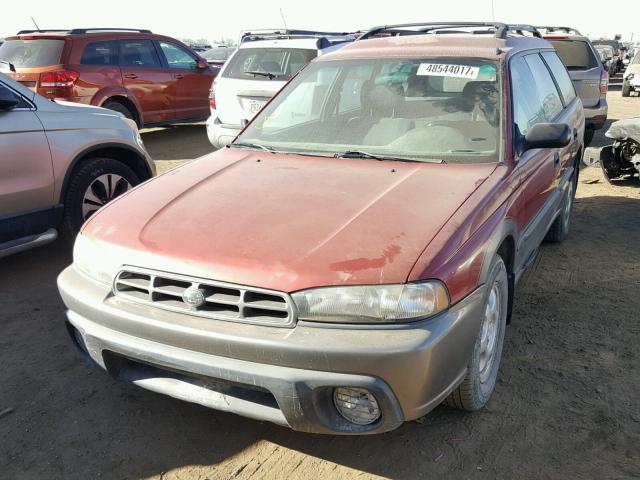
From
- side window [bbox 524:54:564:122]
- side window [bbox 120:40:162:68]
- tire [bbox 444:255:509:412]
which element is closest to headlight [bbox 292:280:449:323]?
tire [bbox 444:255:509:412]

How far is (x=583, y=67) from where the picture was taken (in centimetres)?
941

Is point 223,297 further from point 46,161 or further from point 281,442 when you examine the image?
point 46,161

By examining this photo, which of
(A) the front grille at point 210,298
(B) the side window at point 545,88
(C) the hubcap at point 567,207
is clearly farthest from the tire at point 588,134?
(A) the front grille at point 210,298

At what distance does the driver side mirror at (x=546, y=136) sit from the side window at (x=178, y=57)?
8.54m

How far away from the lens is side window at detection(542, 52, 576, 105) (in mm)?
4820

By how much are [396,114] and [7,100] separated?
2.64 meters

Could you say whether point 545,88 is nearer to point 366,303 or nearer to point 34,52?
point 366,303

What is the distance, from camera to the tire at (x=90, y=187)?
187 inches

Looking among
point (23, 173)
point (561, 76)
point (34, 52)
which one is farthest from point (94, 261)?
point (34, 52)

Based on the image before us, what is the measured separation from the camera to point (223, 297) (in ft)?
7.66

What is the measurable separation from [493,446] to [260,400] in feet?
3.42

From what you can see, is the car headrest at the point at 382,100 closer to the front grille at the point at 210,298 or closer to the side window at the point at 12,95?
the front grille at the point at 210,298

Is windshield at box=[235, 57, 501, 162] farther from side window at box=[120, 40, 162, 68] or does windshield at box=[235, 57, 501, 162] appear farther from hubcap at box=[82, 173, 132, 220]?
side window at box=[120, 40, 162, 68]

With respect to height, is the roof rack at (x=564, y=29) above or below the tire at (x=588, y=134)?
above
